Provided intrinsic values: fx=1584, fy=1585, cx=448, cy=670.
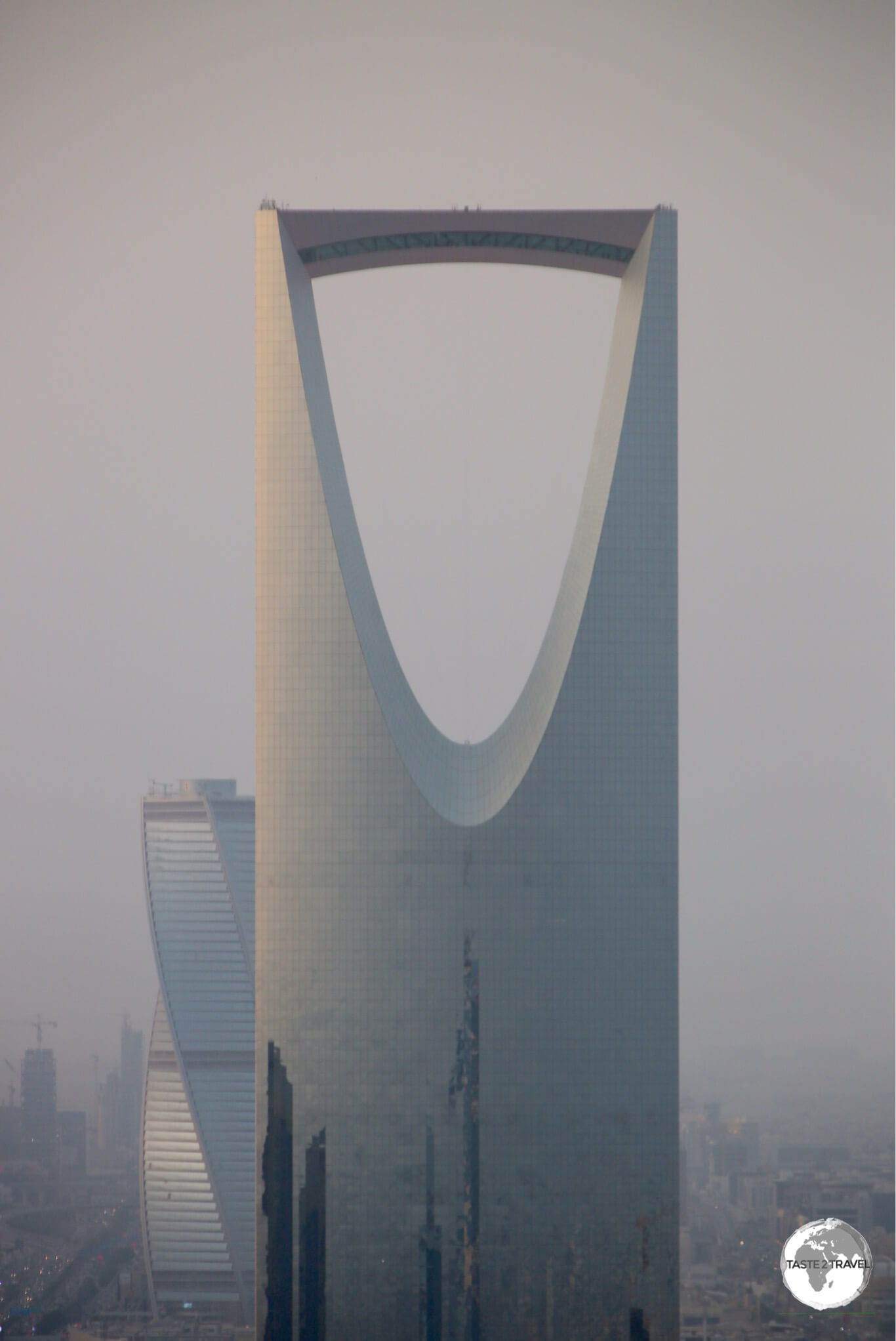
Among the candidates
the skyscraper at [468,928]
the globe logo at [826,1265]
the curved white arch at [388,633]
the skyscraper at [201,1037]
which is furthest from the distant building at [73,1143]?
the globe logo at [826,1265]

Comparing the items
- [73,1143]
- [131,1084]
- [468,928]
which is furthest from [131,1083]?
[468,928]

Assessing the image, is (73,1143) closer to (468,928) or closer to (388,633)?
(468,928)

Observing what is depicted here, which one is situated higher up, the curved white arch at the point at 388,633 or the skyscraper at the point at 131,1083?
the curved white arch at the point at 388,633

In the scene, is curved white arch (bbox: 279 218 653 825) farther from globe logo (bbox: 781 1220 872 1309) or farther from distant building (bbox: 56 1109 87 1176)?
distant building (bbox: 56 1109 87 1176)

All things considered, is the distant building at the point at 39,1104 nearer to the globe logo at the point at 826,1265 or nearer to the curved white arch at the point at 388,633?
the curved white arch at the point at 388,633

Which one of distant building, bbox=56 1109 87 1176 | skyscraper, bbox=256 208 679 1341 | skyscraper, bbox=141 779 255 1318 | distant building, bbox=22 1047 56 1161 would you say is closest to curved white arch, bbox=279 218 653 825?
skyscraper, bbox=256 208 679 1341
